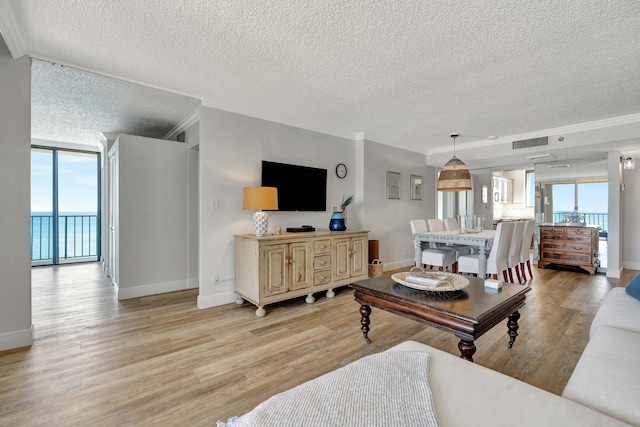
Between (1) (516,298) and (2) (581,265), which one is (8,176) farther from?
(2) (581,265)

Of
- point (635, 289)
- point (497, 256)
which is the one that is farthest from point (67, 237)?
point (635, 289)

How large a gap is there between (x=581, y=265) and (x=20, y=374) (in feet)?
23.9

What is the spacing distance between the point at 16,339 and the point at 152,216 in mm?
1927

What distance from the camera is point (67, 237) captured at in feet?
20.2

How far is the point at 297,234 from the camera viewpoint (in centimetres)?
347

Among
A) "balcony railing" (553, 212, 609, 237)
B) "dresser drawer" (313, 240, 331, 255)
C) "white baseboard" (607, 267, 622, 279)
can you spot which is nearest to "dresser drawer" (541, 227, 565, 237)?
"balcony railing" (553, 212, 609, 237)

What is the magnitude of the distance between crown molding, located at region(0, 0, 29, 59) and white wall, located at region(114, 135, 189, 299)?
1511mm

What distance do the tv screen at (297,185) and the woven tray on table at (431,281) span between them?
196 cm

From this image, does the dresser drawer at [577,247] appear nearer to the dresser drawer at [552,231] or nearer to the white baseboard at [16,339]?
the dresser drawer at [552,231]

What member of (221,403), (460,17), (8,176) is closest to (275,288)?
(221,403)

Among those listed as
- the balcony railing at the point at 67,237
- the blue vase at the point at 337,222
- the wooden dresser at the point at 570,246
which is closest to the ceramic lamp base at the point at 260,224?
Answer: the blue vase at the point at 337,222

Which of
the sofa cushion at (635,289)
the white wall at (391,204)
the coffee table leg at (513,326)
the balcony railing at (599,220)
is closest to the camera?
the sofa cushion at (635,289)

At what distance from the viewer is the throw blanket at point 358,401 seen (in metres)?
0.80

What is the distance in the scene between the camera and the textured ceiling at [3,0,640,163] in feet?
6.13
